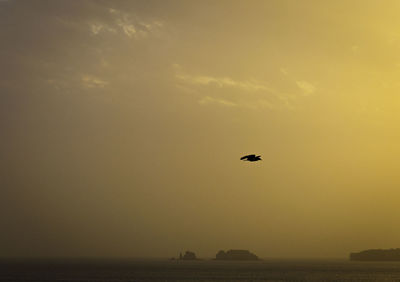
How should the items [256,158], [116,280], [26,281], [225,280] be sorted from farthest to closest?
1. [225,280]
2. [116,280]
3. [26,281]
4. [256,158]

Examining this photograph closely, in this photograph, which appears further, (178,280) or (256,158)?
(178,280)

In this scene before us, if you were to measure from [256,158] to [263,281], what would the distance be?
138 meters

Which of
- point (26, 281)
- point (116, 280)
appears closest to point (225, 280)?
point (116, 280)

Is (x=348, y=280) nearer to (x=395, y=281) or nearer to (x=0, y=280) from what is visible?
(x=395, y=281)

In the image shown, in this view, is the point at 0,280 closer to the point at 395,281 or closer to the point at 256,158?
the point at 395,281

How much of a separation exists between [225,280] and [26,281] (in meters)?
66.5

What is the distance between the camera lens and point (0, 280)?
152375mm

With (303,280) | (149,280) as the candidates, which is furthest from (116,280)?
(303,280)

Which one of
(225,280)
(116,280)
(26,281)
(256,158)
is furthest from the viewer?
(225,280)

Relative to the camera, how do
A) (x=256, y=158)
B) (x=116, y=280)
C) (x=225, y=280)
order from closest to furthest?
(x=256, y=158) → (x=116, y=280) → (x=225, y=280)

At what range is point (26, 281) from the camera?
5822 inches

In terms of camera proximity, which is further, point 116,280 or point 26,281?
point 116,280

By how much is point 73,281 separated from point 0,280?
75.3 feet

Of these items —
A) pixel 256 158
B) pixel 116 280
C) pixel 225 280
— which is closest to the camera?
pixel 256 158
